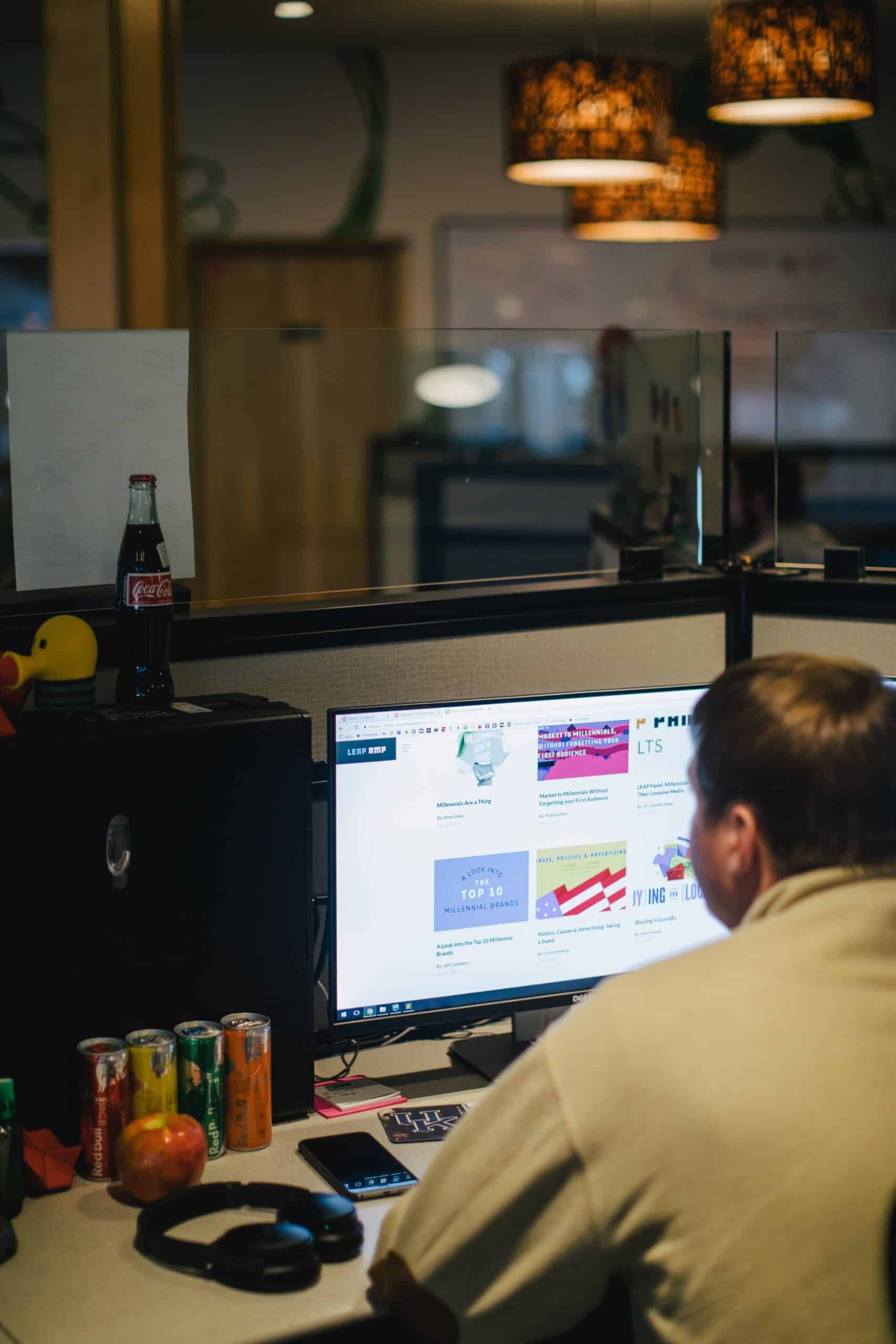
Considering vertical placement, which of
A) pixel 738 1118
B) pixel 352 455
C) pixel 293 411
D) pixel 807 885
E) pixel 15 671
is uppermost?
pixel 293 411

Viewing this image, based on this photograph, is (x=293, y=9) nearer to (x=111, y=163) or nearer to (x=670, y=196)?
(x=670, y=196)

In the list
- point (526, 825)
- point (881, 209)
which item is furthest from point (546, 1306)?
point (881, 209)

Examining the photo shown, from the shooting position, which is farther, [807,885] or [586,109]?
[586,109]

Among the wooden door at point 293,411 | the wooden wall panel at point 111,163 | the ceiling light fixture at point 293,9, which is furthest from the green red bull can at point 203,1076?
the ceiling light fixture at point 293,9

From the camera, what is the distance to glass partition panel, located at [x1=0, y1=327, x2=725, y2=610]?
138 cm

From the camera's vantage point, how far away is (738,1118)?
2.61 feet

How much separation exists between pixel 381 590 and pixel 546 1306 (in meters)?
0.85

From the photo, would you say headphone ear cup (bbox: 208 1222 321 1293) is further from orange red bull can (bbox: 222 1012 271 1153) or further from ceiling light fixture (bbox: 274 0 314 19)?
ceiling light fixture (bbox: 274 0 314 19)

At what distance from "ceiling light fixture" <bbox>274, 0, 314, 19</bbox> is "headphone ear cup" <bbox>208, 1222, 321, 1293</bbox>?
4.27 m

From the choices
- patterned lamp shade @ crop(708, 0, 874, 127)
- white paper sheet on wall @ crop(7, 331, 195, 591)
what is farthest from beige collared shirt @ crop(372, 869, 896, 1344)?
patterned lamp shade @ crop(708, 0, 874, 127)

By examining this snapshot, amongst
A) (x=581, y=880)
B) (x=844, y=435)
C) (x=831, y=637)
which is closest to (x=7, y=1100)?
(x=581, y=880)

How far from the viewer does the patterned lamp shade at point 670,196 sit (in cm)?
370

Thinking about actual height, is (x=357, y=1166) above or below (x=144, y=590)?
below

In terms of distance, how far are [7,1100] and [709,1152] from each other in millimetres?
597
